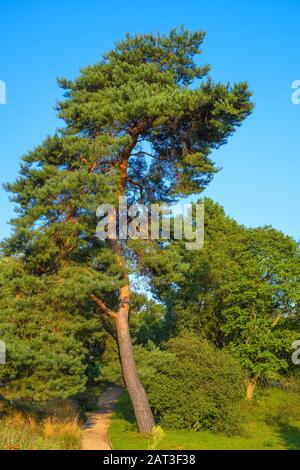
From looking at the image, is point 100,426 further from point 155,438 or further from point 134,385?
point 155,438

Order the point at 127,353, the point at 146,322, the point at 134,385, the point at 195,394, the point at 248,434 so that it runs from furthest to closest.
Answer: the point at 146,322, the point at 248,434, the point at 195,394, the point at 127,353, the point at 134,385

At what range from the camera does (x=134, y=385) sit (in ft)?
52.1

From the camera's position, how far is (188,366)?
17531 mm

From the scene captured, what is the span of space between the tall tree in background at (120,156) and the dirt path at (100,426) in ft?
4.87

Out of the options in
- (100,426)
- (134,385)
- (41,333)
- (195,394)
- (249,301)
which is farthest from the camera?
(249,301)

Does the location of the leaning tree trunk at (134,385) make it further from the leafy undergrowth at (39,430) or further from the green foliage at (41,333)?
the leafy undergrowth at (39,430)

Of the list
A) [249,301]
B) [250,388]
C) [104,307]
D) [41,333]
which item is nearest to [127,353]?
[104,307]

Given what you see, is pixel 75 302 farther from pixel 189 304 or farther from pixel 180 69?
pixel 189 304

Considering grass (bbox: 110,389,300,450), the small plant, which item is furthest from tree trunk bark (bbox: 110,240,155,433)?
grass (bbox: 110,389,300,450)

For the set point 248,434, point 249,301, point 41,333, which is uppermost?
point 249,301

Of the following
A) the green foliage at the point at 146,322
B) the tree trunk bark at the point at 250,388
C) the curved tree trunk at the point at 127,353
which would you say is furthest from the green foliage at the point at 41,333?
the tree trunk bark at the point at 250,388

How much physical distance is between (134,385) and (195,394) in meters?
2.68

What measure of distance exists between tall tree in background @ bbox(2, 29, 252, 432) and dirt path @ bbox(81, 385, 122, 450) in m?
1.48

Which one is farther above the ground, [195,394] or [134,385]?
[134,385]
